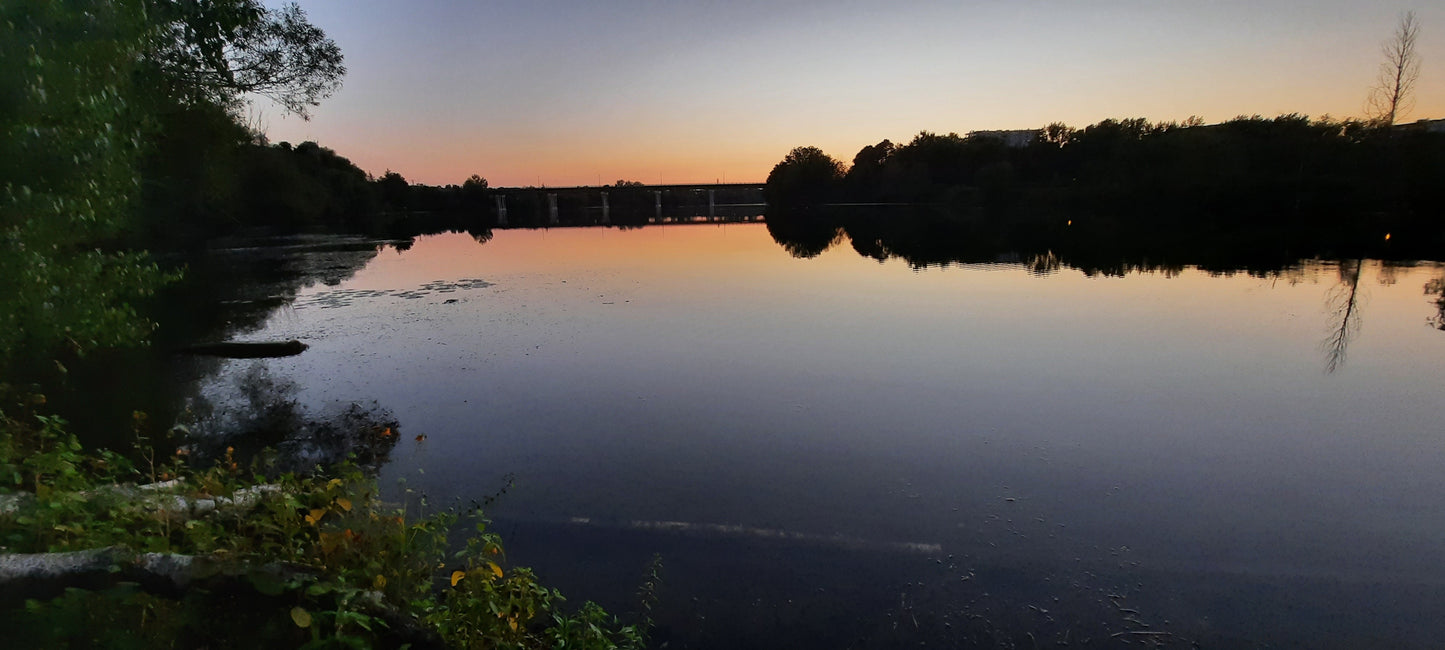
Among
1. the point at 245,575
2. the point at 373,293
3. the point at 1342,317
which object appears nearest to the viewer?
the point at 245,575

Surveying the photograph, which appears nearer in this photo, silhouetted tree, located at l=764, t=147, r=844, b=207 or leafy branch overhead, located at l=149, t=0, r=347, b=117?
leafy branch overhead, located at l=149, t=0, r=347, b=117

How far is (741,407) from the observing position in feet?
33.2

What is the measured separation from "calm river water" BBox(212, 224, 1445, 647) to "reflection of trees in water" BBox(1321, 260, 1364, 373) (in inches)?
7.2

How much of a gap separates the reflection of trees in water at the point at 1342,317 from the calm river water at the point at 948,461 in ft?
0.60

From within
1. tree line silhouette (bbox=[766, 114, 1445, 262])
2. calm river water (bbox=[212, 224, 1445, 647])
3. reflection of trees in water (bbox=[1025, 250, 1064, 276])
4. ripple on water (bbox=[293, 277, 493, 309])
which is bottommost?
calm river water (bbox=[212, 224, 1445, 647])

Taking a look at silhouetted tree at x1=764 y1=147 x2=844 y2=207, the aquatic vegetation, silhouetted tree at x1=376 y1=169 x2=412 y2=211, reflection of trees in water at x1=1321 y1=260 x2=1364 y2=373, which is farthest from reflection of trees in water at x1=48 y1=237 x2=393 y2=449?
silhouetted tree at x1=764 y1=147 x2=844 y2=207

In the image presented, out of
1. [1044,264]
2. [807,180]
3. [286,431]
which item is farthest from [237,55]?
[807,180]

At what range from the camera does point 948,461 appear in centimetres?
801

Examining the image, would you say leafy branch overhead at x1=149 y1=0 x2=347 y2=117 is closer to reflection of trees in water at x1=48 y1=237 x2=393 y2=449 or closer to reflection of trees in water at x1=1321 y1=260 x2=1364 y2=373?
reflection of trees in water at x1=48 y1=237 x2=393 y2=449

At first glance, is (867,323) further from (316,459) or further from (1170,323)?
(316,459)

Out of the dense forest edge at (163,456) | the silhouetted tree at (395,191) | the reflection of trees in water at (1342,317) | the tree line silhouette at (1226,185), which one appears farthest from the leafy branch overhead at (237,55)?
the silhouetted tree at (395,191)

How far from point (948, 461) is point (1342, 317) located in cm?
1603

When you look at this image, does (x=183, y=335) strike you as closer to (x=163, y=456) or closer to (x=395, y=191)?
(x=163, y=456)

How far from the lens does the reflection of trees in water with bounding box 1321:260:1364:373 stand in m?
13.0
